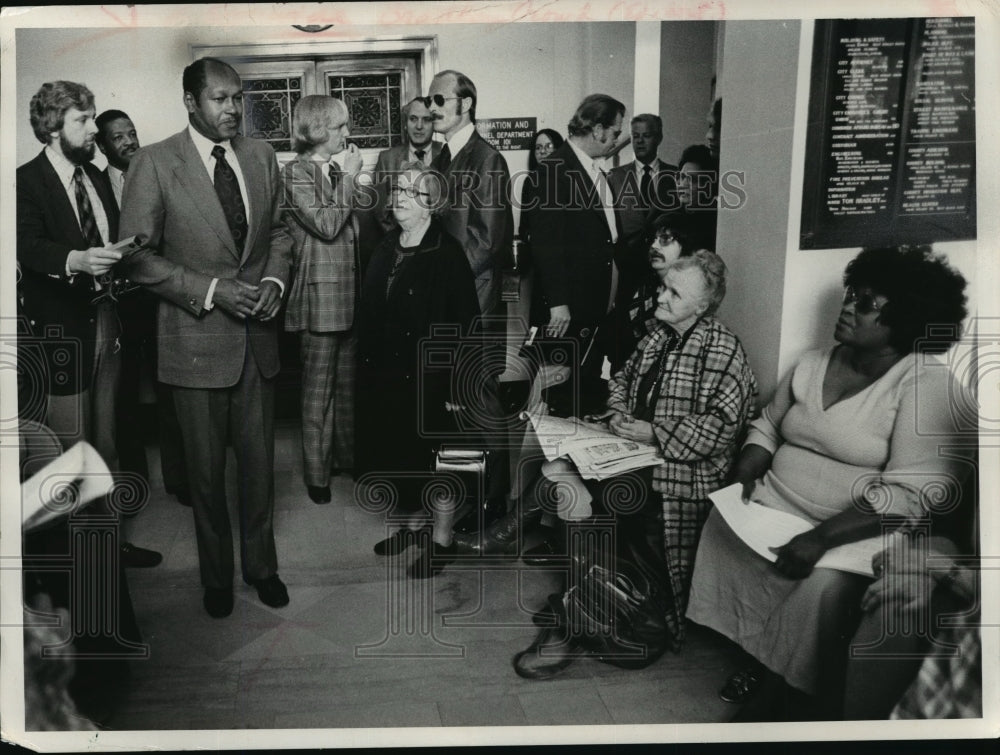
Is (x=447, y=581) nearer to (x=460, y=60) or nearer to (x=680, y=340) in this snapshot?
(x=680, y=340)

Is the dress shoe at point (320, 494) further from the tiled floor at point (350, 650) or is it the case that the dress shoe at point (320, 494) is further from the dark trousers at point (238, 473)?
the dark trousers at point (238, 473)

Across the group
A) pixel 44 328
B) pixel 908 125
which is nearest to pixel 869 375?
pixel 908 125

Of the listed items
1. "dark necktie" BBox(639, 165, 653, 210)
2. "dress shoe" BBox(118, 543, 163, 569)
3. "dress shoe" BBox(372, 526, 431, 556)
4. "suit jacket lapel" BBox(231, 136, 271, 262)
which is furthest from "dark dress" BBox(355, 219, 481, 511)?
"dress shoe" BBox(118, 543, 163, 569)

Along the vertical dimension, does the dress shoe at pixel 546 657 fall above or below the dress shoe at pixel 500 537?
below

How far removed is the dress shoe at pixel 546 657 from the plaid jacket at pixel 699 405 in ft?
1.89

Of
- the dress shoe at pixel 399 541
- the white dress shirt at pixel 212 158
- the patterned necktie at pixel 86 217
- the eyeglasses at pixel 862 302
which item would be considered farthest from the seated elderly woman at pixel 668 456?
the patterned necktie at pixel 86 217

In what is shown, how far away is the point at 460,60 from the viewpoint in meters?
2.89

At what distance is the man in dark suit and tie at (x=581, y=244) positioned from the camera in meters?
2.92

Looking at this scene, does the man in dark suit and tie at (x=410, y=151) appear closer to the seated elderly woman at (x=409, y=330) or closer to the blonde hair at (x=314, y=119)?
the seated elderly woman at (x=409, y=330)

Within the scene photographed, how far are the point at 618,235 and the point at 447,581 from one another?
1.22m

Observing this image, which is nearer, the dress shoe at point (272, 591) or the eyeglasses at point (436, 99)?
the eyeglasses at point (436, 99)

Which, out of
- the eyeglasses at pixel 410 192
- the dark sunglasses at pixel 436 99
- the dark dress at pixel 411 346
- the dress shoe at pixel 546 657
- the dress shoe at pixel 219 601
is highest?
the dark sunglasses at pixel 436 99

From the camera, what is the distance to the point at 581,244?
9.73 feet

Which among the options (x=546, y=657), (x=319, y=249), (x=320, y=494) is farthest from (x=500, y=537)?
(x=319, y=249)
